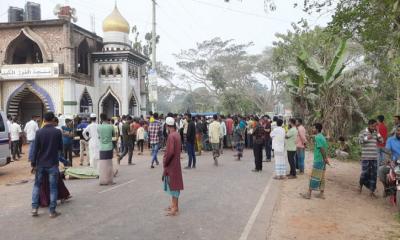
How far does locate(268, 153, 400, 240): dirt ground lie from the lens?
19.2ft

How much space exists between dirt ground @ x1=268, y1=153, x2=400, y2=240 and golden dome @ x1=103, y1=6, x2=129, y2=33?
19.4 m

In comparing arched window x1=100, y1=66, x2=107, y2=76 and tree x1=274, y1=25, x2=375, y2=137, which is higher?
arched window x1=100, y1=66, x2=107, y2=76

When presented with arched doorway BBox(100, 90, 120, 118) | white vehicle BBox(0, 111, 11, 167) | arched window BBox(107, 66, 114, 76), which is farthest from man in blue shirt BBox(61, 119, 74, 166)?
arched doorway BBox(100, 90, 120, 118)

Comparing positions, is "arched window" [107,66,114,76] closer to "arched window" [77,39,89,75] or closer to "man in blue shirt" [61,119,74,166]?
"arched window" [77,39,89,75]

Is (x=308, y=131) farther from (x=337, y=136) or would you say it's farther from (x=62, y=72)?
(x=62, y=72)

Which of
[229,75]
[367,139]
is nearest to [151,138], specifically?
[367,139]

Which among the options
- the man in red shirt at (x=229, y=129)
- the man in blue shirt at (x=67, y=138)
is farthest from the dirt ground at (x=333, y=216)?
the man in red shirt at (x=229, y=129)

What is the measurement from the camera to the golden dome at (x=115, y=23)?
2575 centimetres

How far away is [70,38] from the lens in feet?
72.7

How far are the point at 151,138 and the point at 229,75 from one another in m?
33.5

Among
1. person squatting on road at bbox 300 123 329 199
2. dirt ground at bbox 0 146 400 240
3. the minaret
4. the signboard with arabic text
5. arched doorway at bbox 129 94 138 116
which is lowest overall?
dirt ground at bbox 0 146 400 240

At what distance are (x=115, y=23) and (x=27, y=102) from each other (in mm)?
7914

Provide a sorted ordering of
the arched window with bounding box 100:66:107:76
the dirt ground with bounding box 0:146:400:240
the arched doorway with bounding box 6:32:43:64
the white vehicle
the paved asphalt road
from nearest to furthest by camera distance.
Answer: the paved asphalt road, the dirt ground with bounding box 0:146:400:240, the white vehicle, the arched doorway with bounding box 6:32:43:64, the arched window with bounding box 100:66:107:76

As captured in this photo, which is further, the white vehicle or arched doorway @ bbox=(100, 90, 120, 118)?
arched doorway @ bbox=(100, 90, 120, 118)
